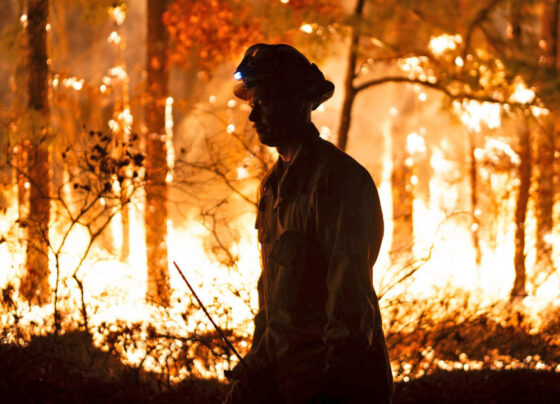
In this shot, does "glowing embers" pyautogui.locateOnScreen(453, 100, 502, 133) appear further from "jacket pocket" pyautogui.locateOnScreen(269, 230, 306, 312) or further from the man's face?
"jacket pocket" pyautogui.locateOnScreen(269, 230, 306, 312)

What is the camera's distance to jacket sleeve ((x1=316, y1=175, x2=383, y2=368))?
2.09 metres

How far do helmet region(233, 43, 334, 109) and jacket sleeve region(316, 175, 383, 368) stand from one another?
35 cm

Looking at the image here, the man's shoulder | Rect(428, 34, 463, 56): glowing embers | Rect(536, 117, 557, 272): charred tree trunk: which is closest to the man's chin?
the man's shoulder

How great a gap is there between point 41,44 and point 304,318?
10816 mm

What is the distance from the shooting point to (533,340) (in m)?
9.35

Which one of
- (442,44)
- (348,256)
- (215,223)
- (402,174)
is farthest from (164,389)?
(402,174)

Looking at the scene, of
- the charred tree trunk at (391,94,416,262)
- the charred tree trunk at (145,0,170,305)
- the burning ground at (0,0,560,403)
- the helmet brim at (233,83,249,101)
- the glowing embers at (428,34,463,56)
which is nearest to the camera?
the helmet brim at (233,83,249,101)

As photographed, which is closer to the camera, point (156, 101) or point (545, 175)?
point (156, 101)

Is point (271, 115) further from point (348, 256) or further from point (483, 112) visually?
point (483, 112)

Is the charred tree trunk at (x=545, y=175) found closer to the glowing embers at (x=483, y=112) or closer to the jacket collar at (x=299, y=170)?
the glowing embers at (x=483, y=112)

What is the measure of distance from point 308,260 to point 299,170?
297mm

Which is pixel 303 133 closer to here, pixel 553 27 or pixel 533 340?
pixel 533 340

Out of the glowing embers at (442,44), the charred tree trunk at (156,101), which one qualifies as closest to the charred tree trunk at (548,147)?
the glowing embers at (442,44)

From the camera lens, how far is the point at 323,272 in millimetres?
A: 2312
